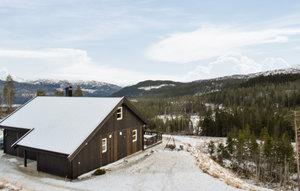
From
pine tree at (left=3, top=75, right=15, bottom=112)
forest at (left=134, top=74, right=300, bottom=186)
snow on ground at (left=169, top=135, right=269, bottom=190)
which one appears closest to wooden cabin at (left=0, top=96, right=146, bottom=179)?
snow on ground at (left=169, top=135, right=269, bottom=190)

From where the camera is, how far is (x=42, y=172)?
3178cm

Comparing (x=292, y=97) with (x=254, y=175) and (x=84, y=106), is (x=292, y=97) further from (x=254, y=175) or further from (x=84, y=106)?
(x=84, y=106)

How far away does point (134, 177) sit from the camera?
29.7m

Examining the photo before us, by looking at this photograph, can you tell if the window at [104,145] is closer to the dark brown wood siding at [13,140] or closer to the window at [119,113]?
the window at [119,113]

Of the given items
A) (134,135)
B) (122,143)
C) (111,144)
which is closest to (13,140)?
(111,144)

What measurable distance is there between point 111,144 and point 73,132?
191 inches

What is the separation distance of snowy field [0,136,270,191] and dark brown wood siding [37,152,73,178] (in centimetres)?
60

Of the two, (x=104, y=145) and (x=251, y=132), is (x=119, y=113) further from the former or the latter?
(x=251, y=132)

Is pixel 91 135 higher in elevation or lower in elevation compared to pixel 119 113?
lower

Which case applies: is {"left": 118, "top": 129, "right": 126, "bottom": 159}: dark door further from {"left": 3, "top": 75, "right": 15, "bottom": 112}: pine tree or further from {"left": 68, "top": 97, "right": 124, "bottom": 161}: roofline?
{"left": 3, "top": 75, "right": 15, "bottom": 112}: pine tree

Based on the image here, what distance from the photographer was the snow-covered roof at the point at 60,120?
31203 mm

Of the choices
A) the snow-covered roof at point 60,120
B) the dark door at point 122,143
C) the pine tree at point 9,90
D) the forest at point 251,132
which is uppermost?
the pine tree at point 9,90

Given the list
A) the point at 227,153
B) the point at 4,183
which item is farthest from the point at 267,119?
the point at 4,183

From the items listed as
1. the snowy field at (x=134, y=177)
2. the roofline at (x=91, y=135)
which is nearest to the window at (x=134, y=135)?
the snowy field at (x=134, y=177)
